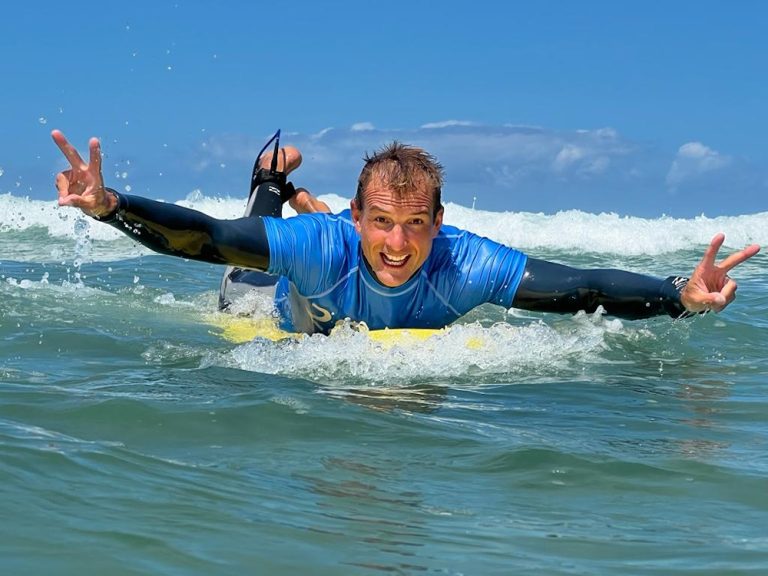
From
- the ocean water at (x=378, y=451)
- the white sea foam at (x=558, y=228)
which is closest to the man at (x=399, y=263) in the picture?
the ocean water at (x=378, y=451)

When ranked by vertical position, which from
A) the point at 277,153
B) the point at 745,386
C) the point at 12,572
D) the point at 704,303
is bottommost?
the point at 12,572

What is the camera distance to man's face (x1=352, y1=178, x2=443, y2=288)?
5559mm

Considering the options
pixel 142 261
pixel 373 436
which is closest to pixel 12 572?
pixel 373 436

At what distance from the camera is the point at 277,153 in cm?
776

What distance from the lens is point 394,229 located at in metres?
5.56

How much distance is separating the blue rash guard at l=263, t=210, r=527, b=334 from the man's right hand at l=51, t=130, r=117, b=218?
1042mm

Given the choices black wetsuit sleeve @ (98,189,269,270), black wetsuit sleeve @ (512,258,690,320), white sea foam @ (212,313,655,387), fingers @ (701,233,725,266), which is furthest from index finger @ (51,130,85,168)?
fingers @ (701,233,725,266)

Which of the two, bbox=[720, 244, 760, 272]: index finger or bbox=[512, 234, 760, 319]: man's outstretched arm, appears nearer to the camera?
bbox=[720, 244, 760, 272]: index finger

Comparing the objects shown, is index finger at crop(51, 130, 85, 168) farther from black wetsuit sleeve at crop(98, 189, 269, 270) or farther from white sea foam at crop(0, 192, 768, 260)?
white sea foam at crop(0, 192, 768, 260)

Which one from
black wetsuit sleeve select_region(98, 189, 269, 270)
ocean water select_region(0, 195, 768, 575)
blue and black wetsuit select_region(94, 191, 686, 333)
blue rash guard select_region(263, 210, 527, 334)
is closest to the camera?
ocean water select_region(0, 195, 768, 575)

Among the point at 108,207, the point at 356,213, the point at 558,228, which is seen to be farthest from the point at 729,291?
the point at 558,228

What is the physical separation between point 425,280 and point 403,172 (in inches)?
24.6

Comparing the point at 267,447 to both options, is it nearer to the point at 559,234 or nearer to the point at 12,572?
the point at 12,572

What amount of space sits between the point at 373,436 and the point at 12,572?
1789mm
